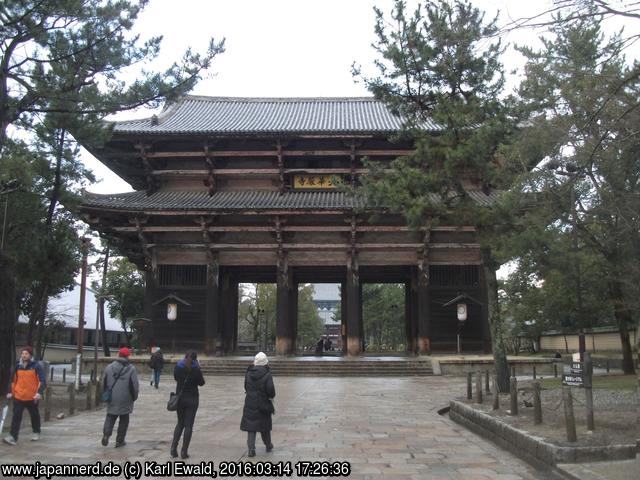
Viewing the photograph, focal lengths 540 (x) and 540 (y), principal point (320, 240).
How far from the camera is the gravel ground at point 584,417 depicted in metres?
7.34

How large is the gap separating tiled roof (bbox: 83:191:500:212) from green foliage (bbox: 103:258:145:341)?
16.2 m

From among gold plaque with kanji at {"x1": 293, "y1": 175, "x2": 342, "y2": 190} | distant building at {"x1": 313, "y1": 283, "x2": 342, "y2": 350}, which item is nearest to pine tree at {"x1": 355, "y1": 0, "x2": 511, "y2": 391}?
gold plaque with kanji at {"x1": 293, "y1": 175, "x2": 342, "y2": 190}

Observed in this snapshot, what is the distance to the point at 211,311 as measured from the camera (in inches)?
946

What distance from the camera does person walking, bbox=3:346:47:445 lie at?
8414 mm

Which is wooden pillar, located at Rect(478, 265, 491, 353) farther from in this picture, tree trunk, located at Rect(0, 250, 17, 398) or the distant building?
the distant building

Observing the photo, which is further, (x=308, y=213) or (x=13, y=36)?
(x=308, y=213)

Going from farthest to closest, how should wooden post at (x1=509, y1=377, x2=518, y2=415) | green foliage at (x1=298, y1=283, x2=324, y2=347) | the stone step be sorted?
green foliage at (x1=298, y1=283, x2=324, y2=347)
the stone step
wooden post at (x1=509, y1=377, x2=518, y2=415)

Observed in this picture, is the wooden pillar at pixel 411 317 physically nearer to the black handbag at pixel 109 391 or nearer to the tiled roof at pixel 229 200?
the tiled roof at pixel 229 200

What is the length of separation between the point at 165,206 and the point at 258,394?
17.3m

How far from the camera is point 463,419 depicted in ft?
37.3

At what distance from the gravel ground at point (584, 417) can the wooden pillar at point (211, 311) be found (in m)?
13.9

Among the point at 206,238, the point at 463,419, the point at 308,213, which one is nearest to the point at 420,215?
the point at 463,419

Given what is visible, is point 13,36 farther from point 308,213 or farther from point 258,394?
point 308,213

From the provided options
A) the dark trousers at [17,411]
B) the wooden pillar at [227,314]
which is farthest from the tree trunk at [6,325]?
the wooden pillar at [227,314]
